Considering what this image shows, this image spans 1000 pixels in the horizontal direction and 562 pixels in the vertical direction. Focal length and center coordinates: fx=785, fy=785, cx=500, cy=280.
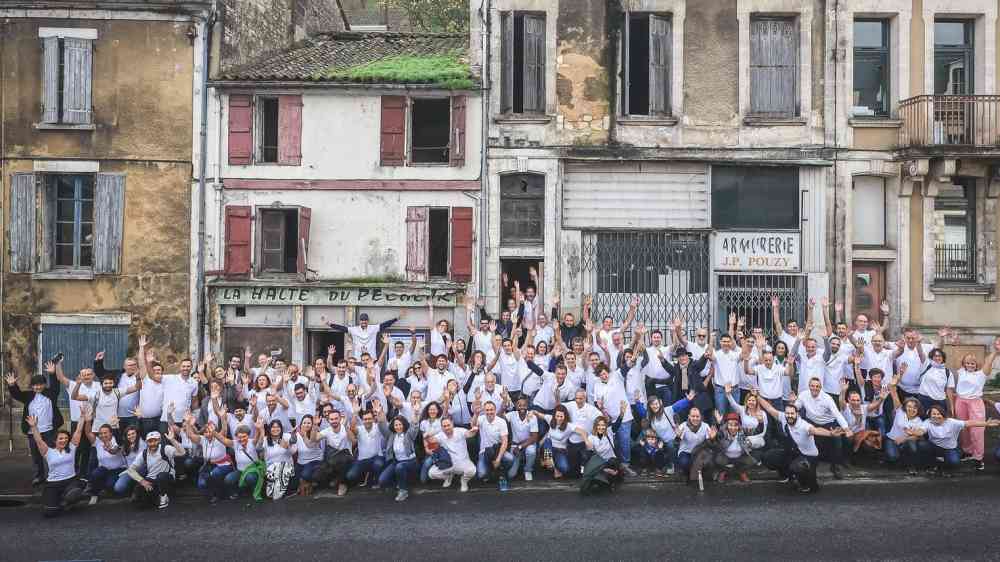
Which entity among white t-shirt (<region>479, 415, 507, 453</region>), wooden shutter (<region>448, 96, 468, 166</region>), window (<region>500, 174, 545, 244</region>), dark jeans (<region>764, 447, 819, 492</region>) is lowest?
dark jeans (<region>764, 447, 819, 492</region>)

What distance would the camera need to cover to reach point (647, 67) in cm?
1898

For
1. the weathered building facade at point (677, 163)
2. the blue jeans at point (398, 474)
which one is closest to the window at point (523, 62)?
the weathered building facade at point (677, 163)

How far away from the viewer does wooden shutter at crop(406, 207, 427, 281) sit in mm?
18734

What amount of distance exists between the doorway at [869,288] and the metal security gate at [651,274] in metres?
3.74

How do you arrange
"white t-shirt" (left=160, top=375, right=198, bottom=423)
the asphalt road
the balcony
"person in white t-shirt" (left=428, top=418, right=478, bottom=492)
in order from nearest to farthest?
the asphalt road < "person in white t-shirt" (left=428, top=418, right=478, bottom=492) < "white t-shirt" (left=160, top=375, right=198, bottom=423) < the balcony

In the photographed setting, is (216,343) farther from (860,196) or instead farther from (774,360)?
(860,196)

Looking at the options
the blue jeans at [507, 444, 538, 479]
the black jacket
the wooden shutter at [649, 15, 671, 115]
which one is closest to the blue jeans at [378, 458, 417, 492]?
the blue jeans at [507, 444, 538, 479]

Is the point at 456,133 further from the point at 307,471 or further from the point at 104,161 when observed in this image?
the point at 307,471

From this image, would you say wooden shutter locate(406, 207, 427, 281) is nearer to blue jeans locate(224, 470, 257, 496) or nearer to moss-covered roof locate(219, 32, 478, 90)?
moss-covered roof locate(219, 32, 478, 90)

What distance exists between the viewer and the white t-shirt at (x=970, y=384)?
12836 mm

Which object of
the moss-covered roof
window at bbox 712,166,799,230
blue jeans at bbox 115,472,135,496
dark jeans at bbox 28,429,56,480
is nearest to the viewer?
blue jeans at bbox 115,472,135,496

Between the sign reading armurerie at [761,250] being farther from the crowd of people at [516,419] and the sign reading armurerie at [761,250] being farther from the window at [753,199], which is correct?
the crowd of people at [516,419]

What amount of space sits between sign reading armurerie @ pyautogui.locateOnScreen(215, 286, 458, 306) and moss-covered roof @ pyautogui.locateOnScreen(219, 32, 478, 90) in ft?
16.0

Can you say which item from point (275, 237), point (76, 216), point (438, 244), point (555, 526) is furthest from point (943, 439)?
point (76, 216)
